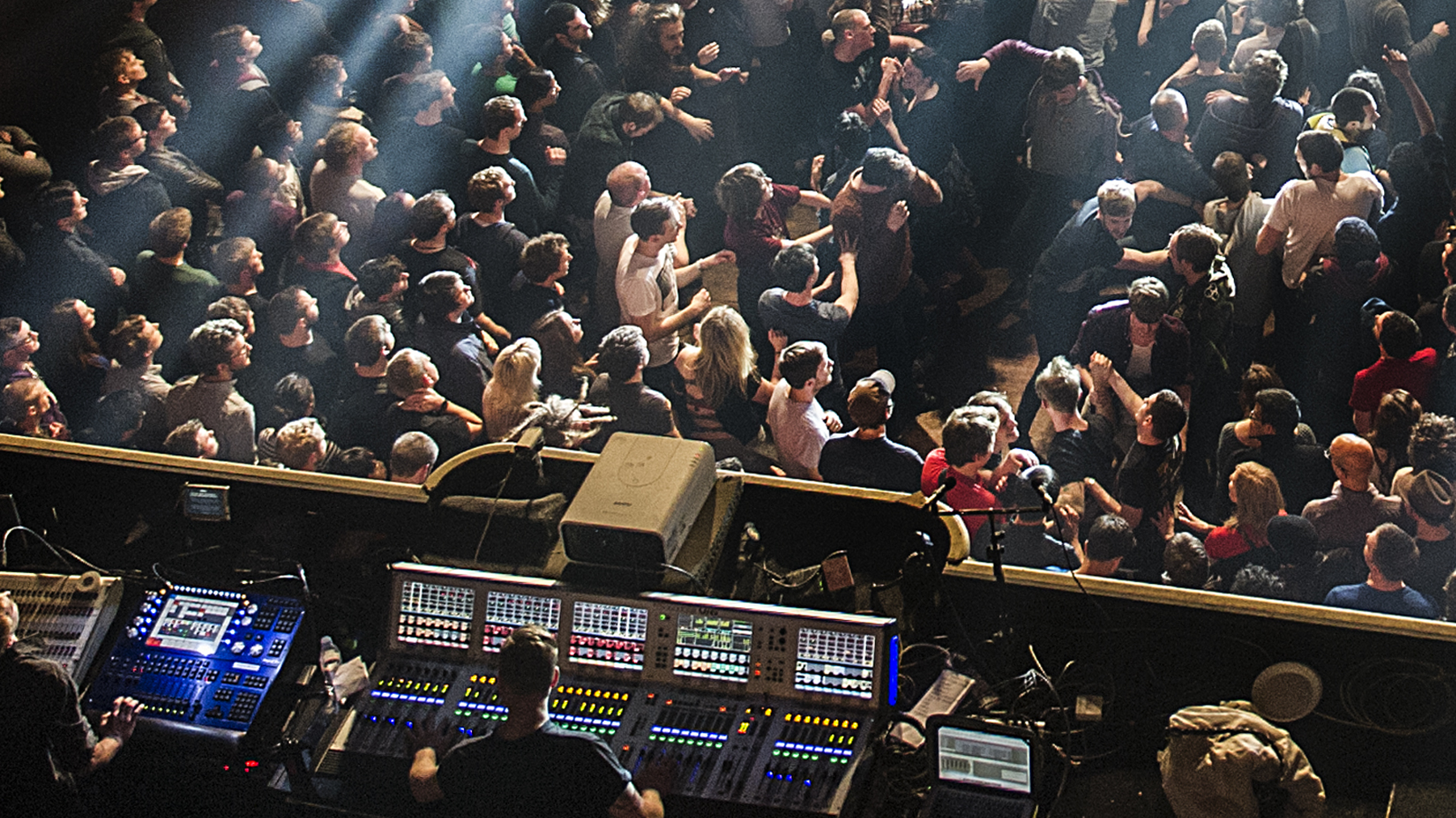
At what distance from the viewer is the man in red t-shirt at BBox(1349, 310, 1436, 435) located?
209 inches

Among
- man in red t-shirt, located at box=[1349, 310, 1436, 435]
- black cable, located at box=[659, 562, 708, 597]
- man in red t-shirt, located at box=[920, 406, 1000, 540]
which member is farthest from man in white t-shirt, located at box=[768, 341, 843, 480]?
man in red t-shirt, located at box=[1349, 310, 1436, 435]

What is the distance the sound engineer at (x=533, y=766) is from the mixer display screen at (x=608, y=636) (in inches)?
13.8

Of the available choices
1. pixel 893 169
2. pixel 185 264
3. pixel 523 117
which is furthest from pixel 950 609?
pixel 185 264

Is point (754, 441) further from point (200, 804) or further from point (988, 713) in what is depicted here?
point (200, 804)

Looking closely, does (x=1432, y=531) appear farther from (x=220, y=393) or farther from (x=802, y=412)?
(x=220, y=393)

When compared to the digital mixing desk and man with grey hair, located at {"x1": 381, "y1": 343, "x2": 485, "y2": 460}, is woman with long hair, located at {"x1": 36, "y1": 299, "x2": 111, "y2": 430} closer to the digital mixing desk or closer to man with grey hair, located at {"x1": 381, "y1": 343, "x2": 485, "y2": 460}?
man with grey hair, located at {"x1": 381, "y1": 343, "x2": 485, "y2": 460}

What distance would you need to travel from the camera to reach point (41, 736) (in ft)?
13.4

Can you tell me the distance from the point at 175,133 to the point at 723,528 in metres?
4.08

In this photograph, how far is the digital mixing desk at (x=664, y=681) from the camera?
12.9 ft

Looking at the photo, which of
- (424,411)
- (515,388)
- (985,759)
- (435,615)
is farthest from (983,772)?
(424,411)

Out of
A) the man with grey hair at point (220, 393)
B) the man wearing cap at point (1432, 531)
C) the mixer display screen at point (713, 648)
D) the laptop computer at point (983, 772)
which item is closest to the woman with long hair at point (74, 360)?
the man with grey hair at point (220, 393)

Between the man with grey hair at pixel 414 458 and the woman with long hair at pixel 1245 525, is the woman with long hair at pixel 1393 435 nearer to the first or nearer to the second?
the woman with long hair at pixel 1245 525

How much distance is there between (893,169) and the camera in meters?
6.00

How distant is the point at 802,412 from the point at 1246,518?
6.03ft
